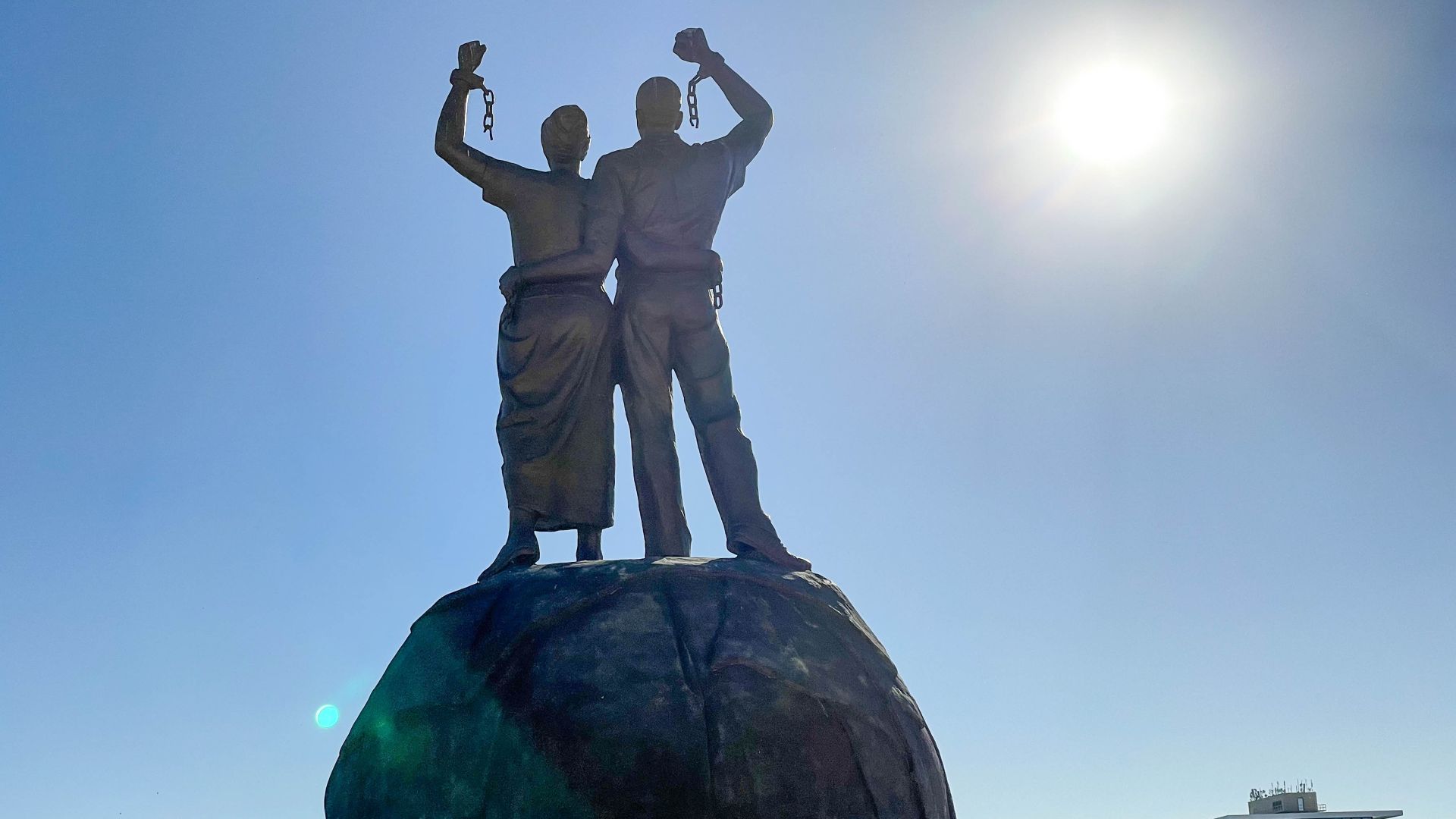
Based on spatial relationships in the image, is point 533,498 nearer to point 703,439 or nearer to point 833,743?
point 703,439

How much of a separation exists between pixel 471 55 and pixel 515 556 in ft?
10.8

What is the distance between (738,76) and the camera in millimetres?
8789

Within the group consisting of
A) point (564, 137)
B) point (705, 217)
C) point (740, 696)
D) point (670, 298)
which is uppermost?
point (564, 137)

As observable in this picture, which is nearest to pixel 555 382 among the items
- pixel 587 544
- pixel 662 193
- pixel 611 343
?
pixel 611 343

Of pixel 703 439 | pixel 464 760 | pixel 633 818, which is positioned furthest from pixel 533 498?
pixel 633 818

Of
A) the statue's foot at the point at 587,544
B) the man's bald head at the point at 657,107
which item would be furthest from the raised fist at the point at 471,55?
the statue's foot at the point at 587,544

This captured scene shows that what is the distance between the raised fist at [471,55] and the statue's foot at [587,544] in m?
3.00

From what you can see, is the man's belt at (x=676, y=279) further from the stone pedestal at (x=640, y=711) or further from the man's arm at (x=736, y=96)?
the stone pedestal at (x=640, y=711)

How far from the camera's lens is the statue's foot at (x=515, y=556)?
23.6ft

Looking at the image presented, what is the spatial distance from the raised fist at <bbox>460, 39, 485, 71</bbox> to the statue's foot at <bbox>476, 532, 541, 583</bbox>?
304 cm

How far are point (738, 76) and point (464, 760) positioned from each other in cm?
488

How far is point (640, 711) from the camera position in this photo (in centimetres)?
557

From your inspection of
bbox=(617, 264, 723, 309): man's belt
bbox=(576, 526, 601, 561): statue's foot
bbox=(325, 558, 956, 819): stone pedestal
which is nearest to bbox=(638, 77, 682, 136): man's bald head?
bbox=(617, 264, 723, 309): man's belt

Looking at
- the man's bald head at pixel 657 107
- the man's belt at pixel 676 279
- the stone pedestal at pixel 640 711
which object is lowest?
the stone pedestal at pixel 640 711
